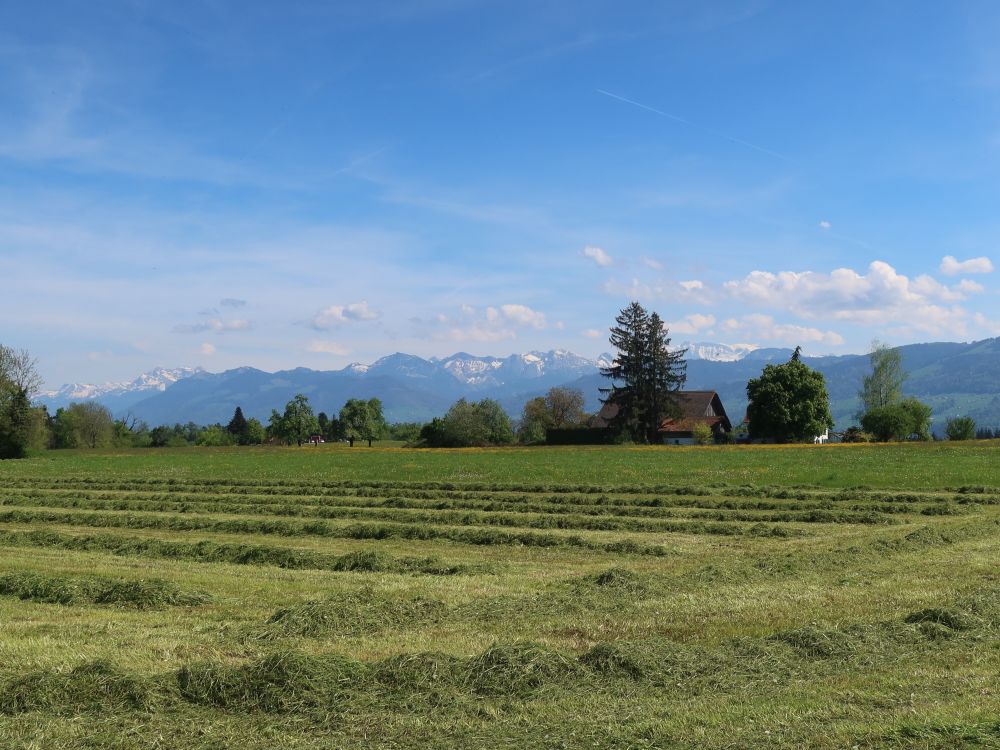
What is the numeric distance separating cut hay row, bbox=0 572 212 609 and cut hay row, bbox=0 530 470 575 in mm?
3755

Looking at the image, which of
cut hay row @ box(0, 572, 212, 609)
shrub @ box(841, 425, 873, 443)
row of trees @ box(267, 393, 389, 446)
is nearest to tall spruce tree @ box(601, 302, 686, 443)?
shrub @ box(841, 425, 873, 443)

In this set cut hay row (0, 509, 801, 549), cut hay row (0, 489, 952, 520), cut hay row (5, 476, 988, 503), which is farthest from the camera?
cut hay row (5, 476, 988, 503)

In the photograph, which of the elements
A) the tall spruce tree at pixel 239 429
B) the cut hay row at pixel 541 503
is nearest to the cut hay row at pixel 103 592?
the cut hay row at pixel 541 503

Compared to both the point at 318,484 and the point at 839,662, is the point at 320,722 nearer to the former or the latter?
the point at 839,662

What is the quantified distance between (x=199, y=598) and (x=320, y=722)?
23.3 ft

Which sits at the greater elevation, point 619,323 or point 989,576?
point 619,323

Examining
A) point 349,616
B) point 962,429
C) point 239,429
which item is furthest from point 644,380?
point 239,429

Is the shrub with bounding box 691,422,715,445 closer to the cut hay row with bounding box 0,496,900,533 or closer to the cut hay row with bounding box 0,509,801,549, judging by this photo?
Result: the cut hay row with bounding box 0,496,900,533

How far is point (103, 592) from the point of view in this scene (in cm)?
1413

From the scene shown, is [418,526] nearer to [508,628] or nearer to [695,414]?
[508,628]

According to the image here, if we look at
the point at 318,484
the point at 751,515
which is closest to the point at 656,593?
the point at 751,515

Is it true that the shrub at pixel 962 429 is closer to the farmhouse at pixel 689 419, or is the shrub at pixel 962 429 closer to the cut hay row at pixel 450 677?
the farmhouse at pixel 689 419

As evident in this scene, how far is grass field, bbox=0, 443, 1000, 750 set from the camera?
752cm

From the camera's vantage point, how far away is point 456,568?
55.8 ft
